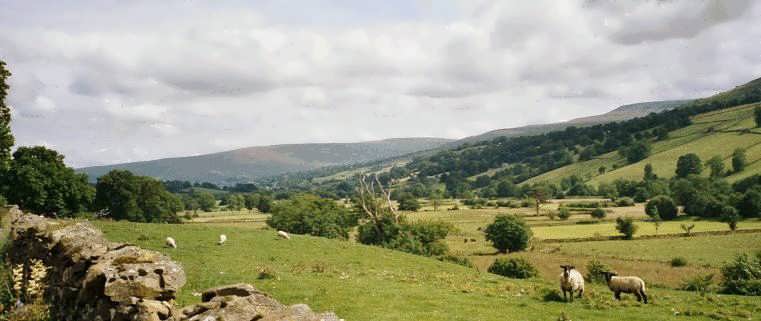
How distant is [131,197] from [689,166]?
19790 cm

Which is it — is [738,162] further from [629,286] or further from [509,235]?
[629,286]

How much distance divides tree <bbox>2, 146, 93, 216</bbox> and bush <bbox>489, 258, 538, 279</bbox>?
157 feet

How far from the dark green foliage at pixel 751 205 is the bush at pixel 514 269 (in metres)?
84.6

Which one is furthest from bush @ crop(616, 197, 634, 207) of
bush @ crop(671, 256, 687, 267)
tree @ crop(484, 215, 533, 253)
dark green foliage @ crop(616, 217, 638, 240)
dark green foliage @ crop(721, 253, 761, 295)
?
dark green foliage @ crop(721, 253, 761, 295)

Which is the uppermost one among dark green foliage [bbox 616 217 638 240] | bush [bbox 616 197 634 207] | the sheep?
the sheep

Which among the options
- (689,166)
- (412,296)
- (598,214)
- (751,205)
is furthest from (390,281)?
(689,166)

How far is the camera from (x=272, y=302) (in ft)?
32.2

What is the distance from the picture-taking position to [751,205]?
97.6 meters

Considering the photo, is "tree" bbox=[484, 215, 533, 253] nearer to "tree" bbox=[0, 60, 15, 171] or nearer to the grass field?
the grass field

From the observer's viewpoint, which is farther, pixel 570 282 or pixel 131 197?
pixel 131 197

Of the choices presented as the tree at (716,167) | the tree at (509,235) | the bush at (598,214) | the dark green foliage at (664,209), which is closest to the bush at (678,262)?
the tree at (509,235)

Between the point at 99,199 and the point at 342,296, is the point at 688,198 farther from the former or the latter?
the point at 99,199

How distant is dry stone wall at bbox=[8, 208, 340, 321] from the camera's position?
28.9ft

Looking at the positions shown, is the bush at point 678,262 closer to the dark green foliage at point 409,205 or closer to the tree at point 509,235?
the tree at point 509,235
